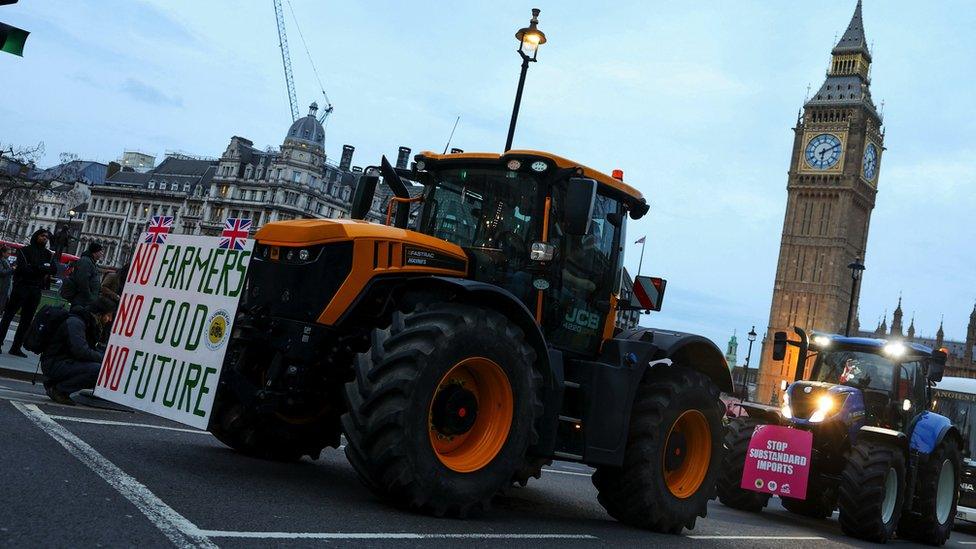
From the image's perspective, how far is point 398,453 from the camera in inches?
220

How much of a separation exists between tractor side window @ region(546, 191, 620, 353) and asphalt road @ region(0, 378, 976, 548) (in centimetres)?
151

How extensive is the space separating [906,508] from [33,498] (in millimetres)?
10228

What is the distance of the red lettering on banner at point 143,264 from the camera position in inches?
→ 281

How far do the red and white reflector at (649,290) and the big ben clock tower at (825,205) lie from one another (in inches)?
3857

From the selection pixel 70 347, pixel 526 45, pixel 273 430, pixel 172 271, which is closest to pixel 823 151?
pixel 526 45

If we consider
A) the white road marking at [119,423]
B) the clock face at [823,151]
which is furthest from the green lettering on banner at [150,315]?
the clock face at [823,151]

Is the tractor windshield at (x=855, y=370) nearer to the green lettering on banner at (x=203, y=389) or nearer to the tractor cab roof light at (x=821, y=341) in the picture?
the tractor cab roof light at (x=821, y=341)

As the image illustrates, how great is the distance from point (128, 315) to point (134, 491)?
2.27 meters

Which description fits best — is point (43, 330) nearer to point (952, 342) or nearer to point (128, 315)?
point (128, 315)

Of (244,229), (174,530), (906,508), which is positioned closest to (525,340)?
(244,229)

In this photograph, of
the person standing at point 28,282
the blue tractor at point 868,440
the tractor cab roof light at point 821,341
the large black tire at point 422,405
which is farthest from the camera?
the person standing at point 28,282

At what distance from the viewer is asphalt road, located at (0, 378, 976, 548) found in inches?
173

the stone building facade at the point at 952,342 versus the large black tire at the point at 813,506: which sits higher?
the stone building facade at the point at 952,342

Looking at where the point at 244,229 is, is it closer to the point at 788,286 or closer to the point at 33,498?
the point at 33,498
